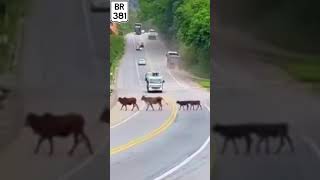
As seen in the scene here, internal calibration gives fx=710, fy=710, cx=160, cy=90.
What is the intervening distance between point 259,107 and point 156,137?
8.04 meters

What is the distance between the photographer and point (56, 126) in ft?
14.0

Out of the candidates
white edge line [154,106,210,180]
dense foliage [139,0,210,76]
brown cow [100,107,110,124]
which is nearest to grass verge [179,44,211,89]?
dense foliage [139,0,210,76]

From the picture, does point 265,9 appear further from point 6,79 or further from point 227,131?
point 6,79

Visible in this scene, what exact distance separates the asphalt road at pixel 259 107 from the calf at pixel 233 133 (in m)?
0.04

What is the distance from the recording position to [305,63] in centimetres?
427

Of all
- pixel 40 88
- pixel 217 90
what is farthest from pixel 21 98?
pixel 217 90

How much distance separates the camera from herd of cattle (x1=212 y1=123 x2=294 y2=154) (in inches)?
166

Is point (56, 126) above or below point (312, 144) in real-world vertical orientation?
above

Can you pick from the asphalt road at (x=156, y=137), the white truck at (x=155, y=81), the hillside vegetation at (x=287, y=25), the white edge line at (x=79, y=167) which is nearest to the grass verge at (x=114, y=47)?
the white edge line at (x=79, y=167)

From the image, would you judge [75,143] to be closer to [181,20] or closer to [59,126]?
→ [59,126]

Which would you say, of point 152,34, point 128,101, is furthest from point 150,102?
point 152,34

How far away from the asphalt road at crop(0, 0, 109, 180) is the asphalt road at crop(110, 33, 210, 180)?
12.0 feet

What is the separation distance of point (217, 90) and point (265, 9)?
1.86ft

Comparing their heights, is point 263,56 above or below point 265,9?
below
